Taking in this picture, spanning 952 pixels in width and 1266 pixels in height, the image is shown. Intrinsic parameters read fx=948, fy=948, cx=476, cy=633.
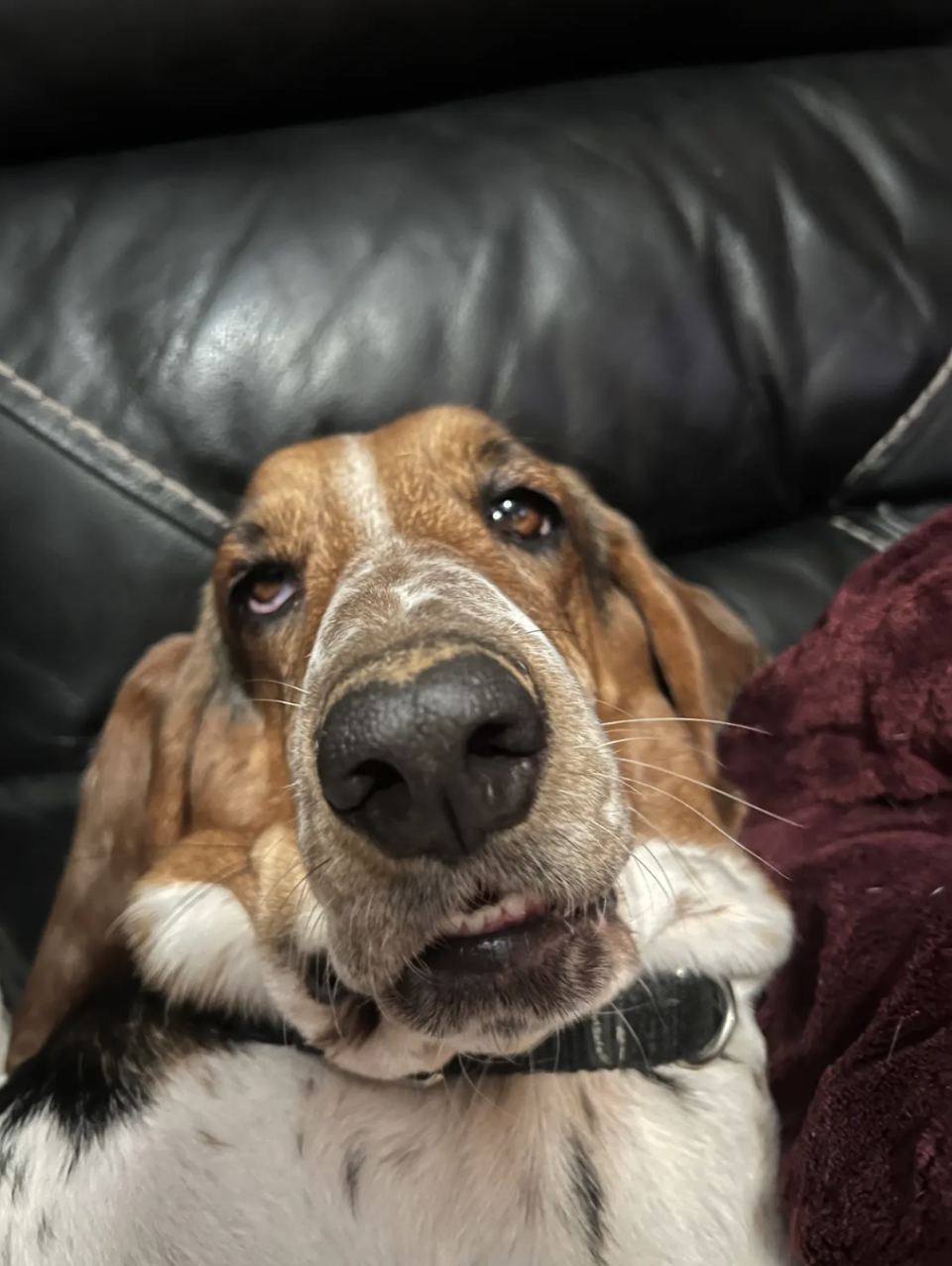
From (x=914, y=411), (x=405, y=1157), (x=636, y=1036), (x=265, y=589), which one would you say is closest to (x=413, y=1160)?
(x=405, y=1157)

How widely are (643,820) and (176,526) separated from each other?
3.61ft

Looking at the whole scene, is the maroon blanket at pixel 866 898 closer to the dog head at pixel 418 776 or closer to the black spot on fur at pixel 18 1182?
the dog head at pixel 418 776

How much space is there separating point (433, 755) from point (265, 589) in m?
0.90

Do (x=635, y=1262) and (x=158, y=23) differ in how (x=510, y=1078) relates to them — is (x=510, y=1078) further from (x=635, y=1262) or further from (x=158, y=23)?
(x=158, y=23)

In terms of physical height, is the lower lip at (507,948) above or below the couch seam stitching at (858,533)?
above

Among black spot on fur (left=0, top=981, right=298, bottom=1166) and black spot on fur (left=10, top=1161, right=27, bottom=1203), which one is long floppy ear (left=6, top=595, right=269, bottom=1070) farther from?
black spot on fur (left=10, top=1161, right=27, bottom=1203)

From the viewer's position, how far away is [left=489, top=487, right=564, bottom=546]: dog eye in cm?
175

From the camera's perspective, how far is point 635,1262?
127cm

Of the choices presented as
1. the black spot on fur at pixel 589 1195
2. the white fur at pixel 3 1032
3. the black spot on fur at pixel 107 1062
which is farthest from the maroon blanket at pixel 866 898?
the white fur at pixel 3 1032

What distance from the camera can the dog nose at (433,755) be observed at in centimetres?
93

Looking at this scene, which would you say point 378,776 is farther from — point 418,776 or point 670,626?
point 670,626

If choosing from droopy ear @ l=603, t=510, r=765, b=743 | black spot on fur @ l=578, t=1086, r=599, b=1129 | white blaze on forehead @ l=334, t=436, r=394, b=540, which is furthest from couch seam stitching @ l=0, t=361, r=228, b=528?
black spot on fur @ l=578, t=1086, r=599, b=1129

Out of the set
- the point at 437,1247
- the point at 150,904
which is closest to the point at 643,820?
the point at 437,1247

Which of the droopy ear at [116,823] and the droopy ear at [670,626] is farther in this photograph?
the droopy ear at [670,626]
